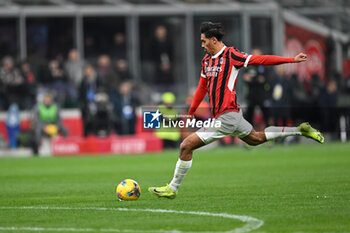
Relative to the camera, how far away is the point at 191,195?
10562 mm

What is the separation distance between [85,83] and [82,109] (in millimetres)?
923

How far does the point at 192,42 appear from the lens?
30.1 m

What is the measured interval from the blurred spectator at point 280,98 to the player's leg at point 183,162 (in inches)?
609

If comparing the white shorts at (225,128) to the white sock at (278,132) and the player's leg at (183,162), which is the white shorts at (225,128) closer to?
the player's leg at (183,162)

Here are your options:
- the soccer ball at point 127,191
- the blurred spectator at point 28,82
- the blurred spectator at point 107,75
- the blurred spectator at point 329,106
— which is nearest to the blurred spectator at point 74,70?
the blurred spectator at point 107,75

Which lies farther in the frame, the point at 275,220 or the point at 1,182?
the point at 1,182

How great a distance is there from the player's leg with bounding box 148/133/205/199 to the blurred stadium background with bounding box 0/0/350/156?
14.3 meters

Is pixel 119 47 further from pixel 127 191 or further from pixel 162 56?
pixel 127 191

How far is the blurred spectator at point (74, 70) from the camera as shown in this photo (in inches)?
1078

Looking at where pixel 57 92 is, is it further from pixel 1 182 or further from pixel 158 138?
pixel 1 182

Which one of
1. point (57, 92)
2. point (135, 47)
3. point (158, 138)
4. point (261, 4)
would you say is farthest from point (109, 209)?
point (261, 4)

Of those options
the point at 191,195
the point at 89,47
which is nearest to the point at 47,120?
the point at 89,47

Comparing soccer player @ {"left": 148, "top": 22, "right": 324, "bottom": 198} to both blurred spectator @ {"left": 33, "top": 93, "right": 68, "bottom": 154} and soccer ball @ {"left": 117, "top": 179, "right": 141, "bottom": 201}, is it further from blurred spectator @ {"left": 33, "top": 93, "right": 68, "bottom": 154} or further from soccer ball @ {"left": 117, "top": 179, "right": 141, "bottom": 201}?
blurred spectator @ {"left": 33, "top": 93, "right": 68, "bottom": 154}

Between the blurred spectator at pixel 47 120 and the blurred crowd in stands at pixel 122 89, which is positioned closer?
the blurred spectator at pixel 47 120
